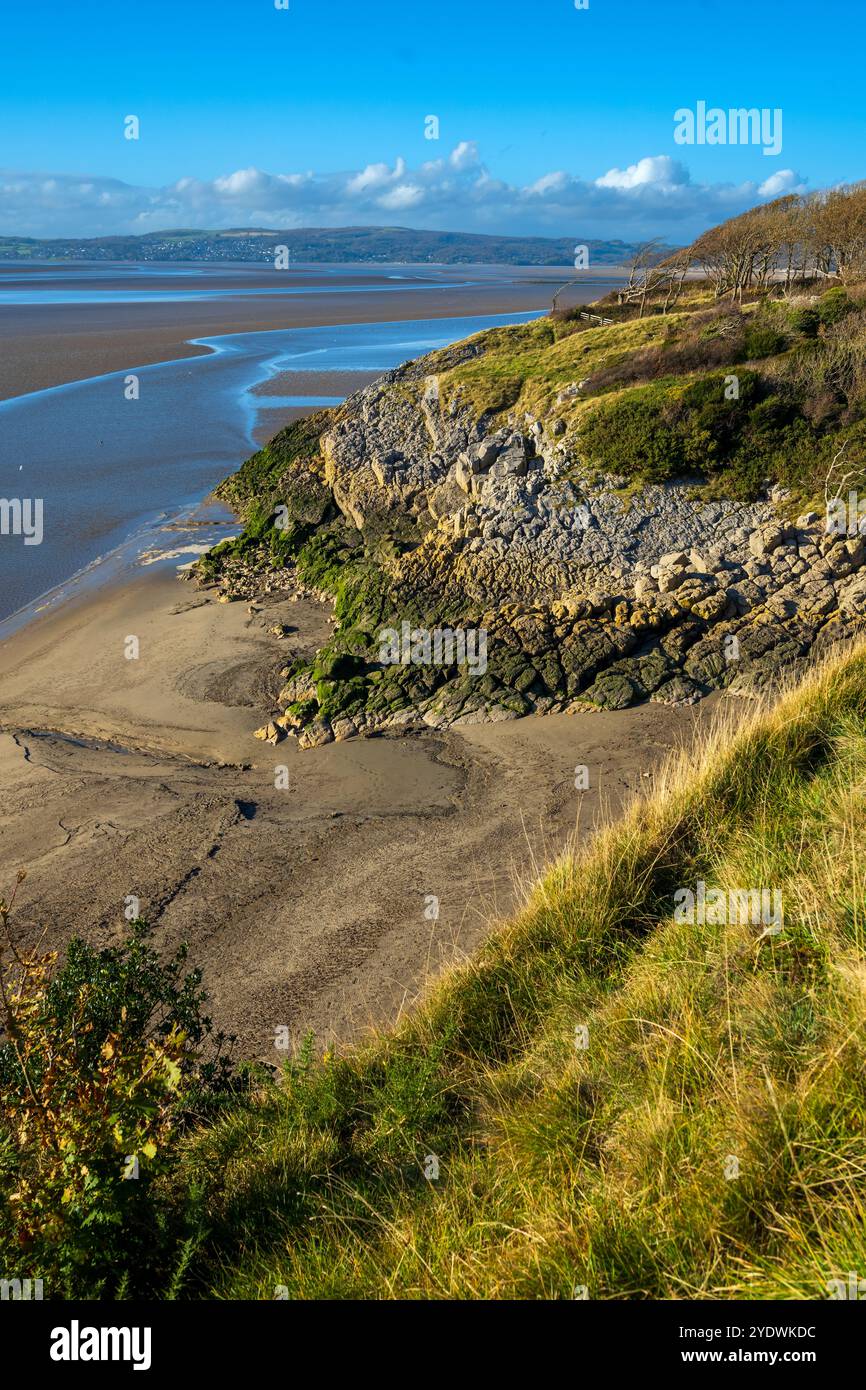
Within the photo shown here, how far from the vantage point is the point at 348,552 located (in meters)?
18.9

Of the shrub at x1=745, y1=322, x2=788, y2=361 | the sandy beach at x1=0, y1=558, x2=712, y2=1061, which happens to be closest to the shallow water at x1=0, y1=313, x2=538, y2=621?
the sandy beach at x1=0, y1=558, x2=712, y2=1061

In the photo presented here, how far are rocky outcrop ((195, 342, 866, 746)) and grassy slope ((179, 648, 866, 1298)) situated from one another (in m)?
7.18

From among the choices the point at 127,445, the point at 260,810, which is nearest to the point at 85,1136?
the point at 260,810

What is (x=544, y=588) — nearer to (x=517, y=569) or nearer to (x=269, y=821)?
(x=517, y=569)

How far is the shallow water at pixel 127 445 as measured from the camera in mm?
22125

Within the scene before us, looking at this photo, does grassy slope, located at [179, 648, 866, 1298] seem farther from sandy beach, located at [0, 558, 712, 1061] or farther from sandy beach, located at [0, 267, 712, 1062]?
sandy beach, located at [0, 558, 712, 1061]

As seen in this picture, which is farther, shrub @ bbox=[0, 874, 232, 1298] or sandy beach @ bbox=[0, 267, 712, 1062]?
sandy beach @ bbox=[0, 267, 712, 1062]

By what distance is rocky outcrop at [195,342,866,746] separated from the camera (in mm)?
13766

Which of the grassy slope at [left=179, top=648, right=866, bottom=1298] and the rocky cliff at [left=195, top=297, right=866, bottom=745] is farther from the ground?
the rocky cliff at [left=195, top=297, right=866, bottom=745]

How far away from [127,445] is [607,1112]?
2976cm

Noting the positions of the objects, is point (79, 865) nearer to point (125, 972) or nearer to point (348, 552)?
point (125, 972)

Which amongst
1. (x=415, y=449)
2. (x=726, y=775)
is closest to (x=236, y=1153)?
(x=726, y=775)

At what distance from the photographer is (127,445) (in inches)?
1198

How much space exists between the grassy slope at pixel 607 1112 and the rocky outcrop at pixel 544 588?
7.18m
